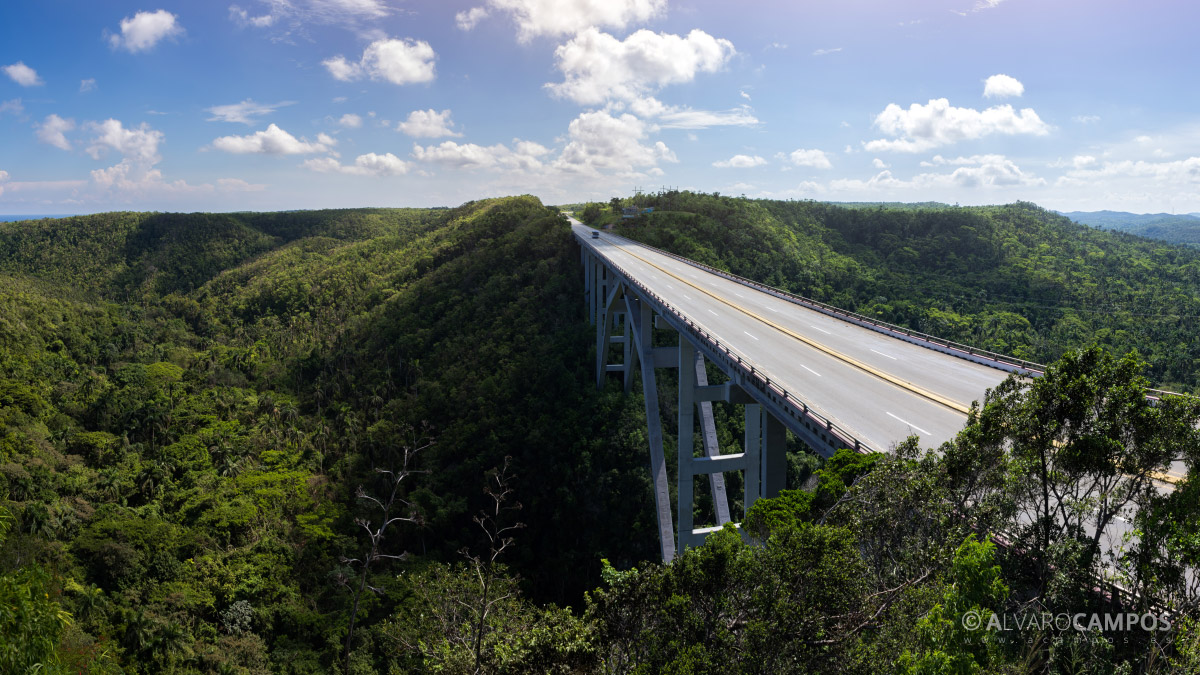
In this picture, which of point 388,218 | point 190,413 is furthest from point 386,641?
point 388,218

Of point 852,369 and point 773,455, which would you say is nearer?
point 773,455

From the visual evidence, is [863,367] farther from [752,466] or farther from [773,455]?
[752,466]

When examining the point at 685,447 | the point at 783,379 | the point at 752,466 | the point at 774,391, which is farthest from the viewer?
the point at 685,447

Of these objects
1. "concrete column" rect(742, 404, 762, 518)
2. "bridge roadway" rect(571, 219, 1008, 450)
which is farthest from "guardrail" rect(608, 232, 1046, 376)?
"concrete column" rect(742, 404, 762, 518)

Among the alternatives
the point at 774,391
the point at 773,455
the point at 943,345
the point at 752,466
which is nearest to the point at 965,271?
the point at 943,345

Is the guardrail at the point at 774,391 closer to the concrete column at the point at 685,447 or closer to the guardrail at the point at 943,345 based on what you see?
the concrete column at the point at 685,447

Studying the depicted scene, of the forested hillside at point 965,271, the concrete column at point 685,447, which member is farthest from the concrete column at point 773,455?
the forested hillside at point 965,271
